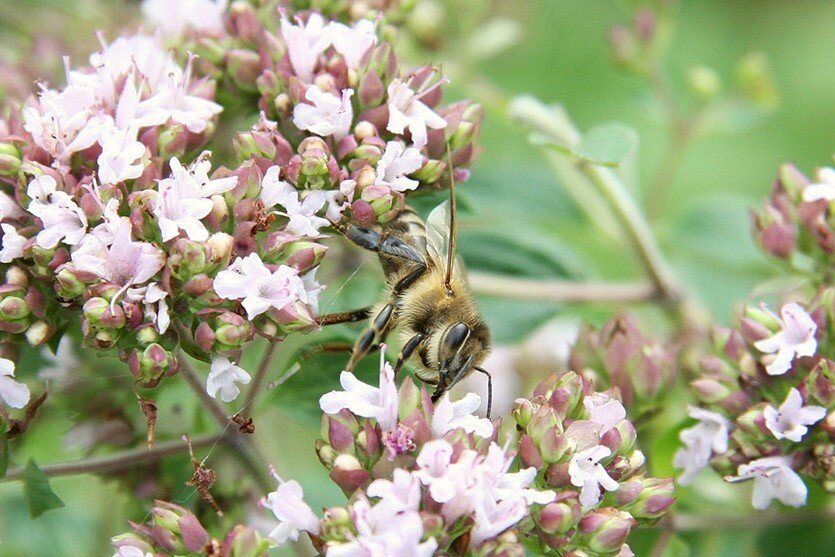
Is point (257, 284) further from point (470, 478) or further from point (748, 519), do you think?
point (748, 519)

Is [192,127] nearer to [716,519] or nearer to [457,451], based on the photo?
[457,451]

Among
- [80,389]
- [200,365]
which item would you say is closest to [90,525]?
[80,389]

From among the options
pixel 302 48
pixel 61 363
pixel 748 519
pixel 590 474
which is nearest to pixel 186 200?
pixel 302 48

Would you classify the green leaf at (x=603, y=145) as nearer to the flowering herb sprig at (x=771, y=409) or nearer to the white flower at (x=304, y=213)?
the flowering herb sprig at (x=771, y=409)

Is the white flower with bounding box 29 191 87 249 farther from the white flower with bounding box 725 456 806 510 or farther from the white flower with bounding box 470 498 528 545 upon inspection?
the white flower with bounding box 725 456 806 510

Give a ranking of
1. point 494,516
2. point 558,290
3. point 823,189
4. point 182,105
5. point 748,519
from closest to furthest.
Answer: point 494,516, point 182,105, point 823,189, point 748,519, point 558,290
